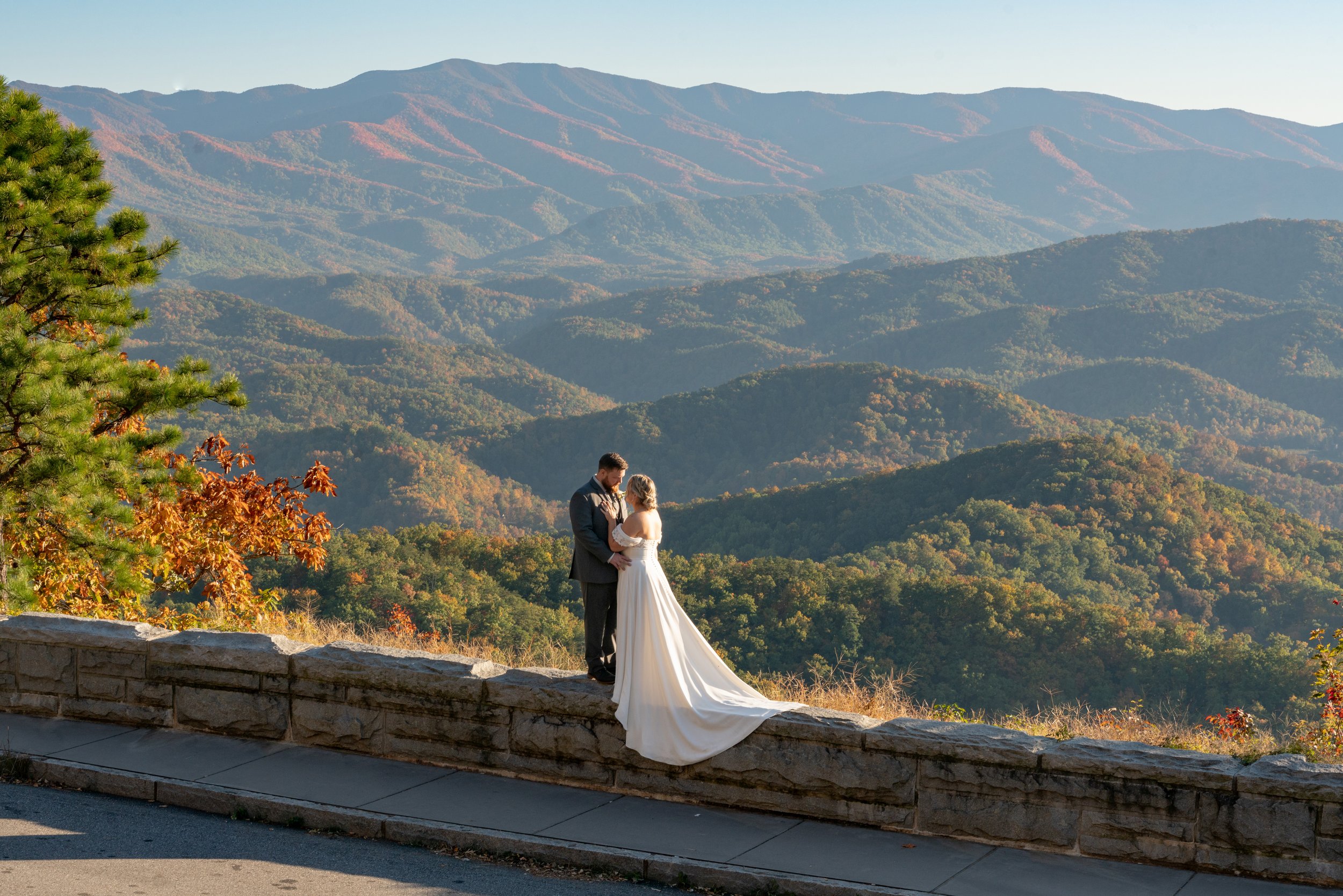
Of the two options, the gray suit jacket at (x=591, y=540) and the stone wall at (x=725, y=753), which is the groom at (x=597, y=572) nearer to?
the gray suit jacket at (x=591, y=540)

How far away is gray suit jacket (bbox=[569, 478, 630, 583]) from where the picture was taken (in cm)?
662

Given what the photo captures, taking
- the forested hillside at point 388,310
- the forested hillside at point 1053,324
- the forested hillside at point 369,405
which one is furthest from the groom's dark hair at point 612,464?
the forested hillside at point 388,310

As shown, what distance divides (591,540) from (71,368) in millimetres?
4952

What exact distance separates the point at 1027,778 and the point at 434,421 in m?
97.4

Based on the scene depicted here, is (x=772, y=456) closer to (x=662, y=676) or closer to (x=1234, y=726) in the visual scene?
(x=1234, y=726)

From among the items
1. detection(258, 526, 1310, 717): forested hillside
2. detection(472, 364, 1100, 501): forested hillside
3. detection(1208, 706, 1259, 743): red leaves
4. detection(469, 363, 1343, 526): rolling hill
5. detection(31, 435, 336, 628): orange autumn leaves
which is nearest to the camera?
detection(1208, 706, 1259, 743): red leaves

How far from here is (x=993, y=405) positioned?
8581 cm

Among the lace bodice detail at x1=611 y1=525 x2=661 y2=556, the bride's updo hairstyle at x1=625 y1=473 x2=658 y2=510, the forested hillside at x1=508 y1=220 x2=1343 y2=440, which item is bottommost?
the lace bodice detail at x1=611 y1=525 x2=661 y2=556

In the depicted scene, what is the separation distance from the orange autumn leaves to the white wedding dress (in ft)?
16.1

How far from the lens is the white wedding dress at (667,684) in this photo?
621 cm

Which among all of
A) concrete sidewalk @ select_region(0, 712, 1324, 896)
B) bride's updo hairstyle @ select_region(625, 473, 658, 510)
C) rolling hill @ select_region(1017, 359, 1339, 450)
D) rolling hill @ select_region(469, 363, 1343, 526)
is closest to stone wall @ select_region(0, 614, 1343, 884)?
concrete sidewalk @ select_region(0, 712, 1324, 896)

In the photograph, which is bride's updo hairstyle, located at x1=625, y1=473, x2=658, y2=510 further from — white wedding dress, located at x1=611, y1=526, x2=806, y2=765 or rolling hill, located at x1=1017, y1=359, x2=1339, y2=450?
rolling hill, located at x1=1017, y1=359, x2=1339, y2=450

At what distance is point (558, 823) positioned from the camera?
19.6 ft

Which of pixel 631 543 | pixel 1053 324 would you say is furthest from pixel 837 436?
pixel 631 543
